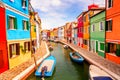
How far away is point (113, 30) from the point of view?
59.2 feet

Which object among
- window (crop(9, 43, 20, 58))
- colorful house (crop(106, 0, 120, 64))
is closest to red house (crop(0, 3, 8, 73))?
window (crop(9, 43, 20, 58))

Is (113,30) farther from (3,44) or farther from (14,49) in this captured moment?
(3,44)

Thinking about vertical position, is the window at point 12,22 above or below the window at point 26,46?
above

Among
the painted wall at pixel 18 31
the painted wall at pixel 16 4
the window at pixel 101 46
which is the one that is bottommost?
the window at pixel 101 46

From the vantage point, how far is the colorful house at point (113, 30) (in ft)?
55.4

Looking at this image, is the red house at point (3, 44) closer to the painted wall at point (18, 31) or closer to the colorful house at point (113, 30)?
the painted wall at point (18, 31)

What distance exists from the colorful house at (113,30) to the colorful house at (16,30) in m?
11.4

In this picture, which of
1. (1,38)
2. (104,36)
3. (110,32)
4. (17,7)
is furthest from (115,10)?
(1,38)

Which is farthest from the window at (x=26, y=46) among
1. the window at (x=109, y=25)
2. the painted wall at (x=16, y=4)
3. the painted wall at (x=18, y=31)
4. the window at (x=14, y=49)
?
the window at (x=109, y=25)

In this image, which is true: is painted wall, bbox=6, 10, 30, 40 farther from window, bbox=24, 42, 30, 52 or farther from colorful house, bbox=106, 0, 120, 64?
colorful house, bbox=106, 0, 120, 64

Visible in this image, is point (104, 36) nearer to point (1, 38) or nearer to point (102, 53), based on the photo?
point (102, 53)

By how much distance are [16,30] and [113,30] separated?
469 inches

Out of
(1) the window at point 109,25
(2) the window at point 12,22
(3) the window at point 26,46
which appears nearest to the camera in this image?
(2) the window at point 12,22

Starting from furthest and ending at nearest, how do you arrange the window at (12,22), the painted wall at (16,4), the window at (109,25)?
the window at (109,25)
the window at (12,22)
the painted wall at (16,4)
